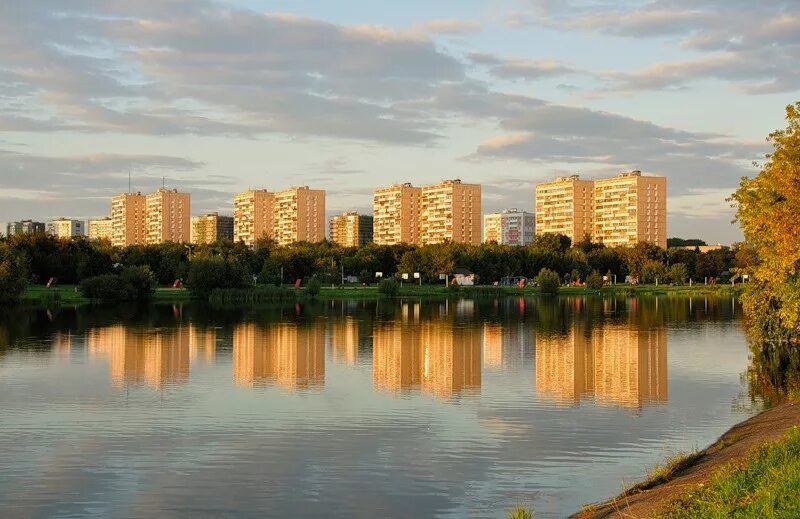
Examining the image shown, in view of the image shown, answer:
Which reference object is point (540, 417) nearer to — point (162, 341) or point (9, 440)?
point (9, 440)

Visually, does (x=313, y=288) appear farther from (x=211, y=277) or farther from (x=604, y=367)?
(x=604, y=367)

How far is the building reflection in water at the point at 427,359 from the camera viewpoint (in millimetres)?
33000

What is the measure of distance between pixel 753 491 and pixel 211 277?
313 ft

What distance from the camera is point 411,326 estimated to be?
62938 millimetres

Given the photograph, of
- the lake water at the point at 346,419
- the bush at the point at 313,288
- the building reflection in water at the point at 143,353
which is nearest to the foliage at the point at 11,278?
the building reflection in water at the point at 143,353

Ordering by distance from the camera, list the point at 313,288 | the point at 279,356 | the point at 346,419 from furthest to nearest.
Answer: the point at 313,288
the point at 279,356
the point at 346,419

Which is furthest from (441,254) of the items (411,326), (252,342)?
(252,342)

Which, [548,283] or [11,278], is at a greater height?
[11,278]

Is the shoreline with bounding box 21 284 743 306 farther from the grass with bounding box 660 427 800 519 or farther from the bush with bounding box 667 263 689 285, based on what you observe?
the grass with bounding box 660 427 800 519

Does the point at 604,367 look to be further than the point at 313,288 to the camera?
No

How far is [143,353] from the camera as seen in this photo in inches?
1711

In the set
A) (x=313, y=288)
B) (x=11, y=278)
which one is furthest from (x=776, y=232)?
(x=313, y=288)

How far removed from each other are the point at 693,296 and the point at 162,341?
95.8 meters

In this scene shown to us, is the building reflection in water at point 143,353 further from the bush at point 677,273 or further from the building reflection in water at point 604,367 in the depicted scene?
the bush at point 677,273
